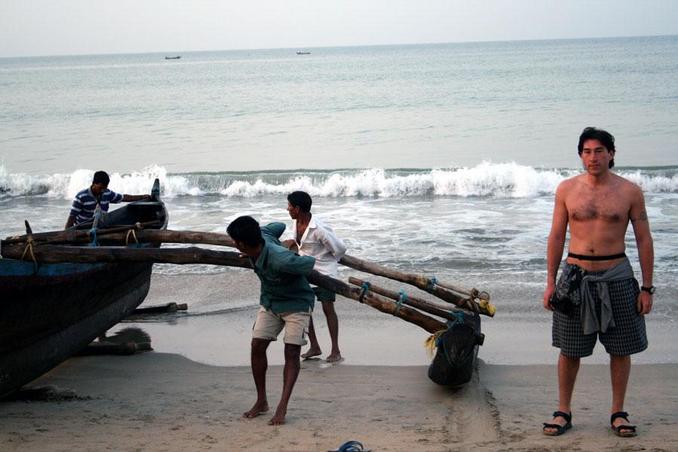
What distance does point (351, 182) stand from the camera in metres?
17.9

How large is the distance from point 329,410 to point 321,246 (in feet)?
4.35

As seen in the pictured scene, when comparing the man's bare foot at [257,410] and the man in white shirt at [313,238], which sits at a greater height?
the man in white shirt at [313,238]

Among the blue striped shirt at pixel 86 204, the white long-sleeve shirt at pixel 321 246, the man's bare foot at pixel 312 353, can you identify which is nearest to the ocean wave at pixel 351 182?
the blue striped shirt at pixel 86 204

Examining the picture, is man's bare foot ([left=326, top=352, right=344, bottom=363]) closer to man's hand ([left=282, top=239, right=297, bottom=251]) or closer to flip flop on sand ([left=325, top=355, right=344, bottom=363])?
flip flop on sand ([left=325, top=355, right=344, bottom=363])

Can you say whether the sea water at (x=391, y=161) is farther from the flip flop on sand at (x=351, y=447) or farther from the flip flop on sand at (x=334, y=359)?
the flip flop on sand at (x=351, y=447)

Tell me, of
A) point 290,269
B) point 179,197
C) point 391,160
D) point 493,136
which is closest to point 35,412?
point 290,269

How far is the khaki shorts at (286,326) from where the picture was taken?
16.5 ft

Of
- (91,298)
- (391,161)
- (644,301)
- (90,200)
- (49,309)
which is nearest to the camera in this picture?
(644,301)

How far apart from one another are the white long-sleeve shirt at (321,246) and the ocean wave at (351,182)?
1049cm

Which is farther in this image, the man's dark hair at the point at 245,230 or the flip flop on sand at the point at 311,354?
the flip flop on sand at the point at 311,354

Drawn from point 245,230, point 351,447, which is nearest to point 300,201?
point 245,230

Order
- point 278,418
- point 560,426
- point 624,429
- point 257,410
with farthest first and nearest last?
point 257,410
point 278,418
point 560,426
point 624,429

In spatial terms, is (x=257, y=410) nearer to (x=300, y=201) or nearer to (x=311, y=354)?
(x=311, y=354)

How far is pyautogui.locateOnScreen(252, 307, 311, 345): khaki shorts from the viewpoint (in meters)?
5.02
